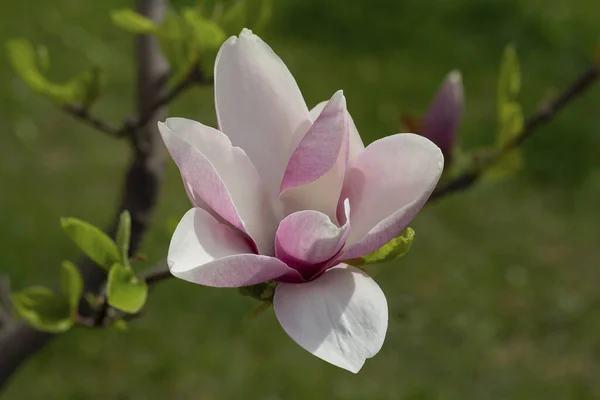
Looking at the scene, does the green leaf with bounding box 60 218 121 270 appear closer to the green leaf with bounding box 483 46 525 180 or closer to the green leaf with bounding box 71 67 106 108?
the green leaf with bounding box 71 67 106 108

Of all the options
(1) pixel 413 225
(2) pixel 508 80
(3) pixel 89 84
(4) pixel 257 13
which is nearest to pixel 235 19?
(4) pixel 257 13

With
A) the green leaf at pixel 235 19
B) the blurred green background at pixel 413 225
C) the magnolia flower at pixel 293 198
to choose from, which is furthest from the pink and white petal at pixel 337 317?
the blurred green background at pixel 413 225

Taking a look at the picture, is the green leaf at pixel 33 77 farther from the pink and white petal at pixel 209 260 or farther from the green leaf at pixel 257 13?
the pink and white petal at pixel 209 260

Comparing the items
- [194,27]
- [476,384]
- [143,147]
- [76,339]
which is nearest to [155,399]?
[76,339]

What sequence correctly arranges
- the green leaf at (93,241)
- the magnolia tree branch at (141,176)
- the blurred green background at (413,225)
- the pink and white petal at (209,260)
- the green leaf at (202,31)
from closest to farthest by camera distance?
the pink and white petal at (209,260) → the green leaf at (93,241) → the green leaf at (202,31) → the magnolia tree branch at (141,176) → the blurred green background at (413,225)

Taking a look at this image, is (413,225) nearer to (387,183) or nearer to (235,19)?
(235,19)

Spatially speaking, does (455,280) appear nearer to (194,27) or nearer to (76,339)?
(76,339)

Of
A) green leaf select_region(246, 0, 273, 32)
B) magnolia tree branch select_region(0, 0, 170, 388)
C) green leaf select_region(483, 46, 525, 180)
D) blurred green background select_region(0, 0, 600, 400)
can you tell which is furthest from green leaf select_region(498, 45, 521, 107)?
blurred green background select_region(0, 0, 600, 400)
